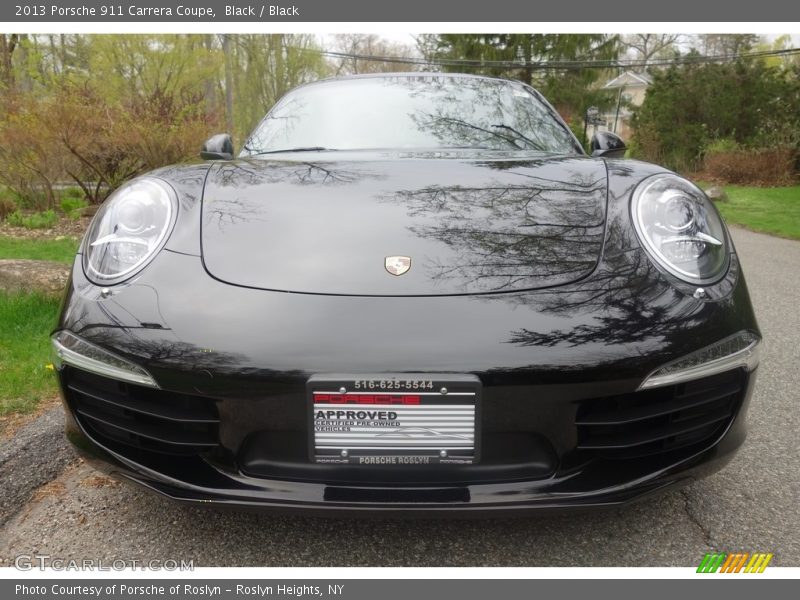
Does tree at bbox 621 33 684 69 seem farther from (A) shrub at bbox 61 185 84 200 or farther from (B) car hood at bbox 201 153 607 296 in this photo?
(B) car hood at bbox 201 153 607 296

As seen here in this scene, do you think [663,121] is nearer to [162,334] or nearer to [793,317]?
[793,317]

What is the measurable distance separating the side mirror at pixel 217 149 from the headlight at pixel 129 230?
0.86 m

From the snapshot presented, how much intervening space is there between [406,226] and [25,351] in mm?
2448

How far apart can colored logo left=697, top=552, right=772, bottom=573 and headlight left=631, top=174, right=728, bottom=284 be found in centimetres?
72

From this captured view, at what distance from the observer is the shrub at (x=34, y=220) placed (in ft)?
23.5

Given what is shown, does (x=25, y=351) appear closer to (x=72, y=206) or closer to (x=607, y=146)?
(x=607, y=146)

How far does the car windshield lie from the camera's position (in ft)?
8.09

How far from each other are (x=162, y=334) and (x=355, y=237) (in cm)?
54

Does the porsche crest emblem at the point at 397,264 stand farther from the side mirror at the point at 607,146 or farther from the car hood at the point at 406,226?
the side mirror at the point at 607,146

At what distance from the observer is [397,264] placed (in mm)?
1530

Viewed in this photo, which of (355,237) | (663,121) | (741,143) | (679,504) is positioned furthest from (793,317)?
(663,121)

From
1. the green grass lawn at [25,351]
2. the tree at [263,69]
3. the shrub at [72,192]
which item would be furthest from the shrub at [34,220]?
the tree at [263,69]

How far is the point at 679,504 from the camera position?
1814 millimetres

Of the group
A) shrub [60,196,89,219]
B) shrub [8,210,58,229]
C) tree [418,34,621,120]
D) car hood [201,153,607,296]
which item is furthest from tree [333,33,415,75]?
car hood [201,153,607,296]
